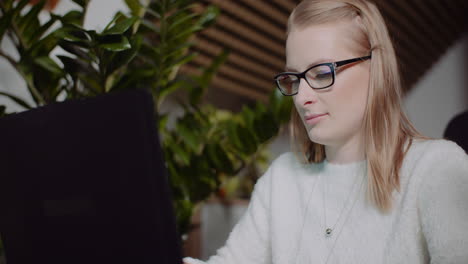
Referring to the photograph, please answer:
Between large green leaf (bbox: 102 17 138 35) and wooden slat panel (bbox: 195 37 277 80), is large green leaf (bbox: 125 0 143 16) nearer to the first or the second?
large green leaf (bbox: 102 17 138 35)

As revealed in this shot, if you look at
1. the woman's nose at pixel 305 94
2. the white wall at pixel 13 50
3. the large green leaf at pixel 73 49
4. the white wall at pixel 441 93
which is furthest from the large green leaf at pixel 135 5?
the white wall at pixel 441 93

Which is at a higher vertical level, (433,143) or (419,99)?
(433,143)

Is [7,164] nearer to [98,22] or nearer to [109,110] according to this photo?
[109,110]

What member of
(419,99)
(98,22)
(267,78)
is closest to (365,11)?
(98,22)

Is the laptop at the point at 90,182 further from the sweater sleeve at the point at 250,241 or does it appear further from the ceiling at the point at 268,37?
→ the ceiling at the point at 268,37

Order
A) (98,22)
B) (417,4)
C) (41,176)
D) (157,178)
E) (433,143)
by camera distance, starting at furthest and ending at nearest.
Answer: (417,4), (98,22), (433,143), (41,176), (157,178)

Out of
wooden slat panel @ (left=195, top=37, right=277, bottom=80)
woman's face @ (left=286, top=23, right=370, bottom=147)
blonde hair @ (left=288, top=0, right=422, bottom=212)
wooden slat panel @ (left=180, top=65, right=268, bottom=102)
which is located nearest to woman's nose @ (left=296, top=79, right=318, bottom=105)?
woman's face @ (left=286, top=23, right=370, bottom=147)

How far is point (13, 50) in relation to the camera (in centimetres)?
169

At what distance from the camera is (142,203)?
54cm

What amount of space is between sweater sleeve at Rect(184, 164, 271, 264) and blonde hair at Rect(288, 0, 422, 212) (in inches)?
12.7

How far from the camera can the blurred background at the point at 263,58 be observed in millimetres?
2232

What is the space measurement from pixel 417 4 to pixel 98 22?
2962mm

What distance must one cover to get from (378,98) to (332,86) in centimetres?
12

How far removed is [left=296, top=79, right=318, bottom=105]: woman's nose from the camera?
0.90 meters
